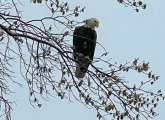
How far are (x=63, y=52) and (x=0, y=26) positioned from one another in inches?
25.4

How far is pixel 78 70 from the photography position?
5.06 metres

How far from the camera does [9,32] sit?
4977mm

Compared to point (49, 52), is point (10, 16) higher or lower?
higher

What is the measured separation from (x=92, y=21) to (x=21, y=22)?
228cm

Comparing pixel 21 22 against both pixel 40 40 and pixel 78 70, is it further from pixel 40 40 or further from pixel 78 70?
pixel 78 70

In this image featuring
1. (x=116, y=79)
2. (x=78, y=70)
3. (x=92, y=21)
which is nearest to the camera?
(x=116, y=79)

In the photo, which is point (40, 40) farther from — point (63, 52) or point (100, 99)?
point (100, 99)

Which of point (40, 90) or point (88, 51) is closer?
point (40, 90)

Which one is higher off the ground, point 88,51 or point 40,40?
point 88,51

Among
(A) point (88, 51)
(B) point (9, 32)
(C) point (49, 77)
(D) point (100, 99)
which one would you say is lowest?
(D) point (100, 99)

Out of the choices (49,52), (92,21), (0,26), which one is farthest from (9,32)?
(92,21)

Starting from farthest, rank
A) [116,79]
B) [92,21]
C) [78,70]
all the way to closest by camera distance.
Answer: [92,21], [78,70], [116,79]

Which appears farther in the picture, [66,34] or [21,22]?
[21,22]

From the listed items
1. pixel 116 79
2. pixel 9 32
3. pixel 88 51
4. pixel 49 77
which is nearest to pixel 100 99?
pixel 116 79
